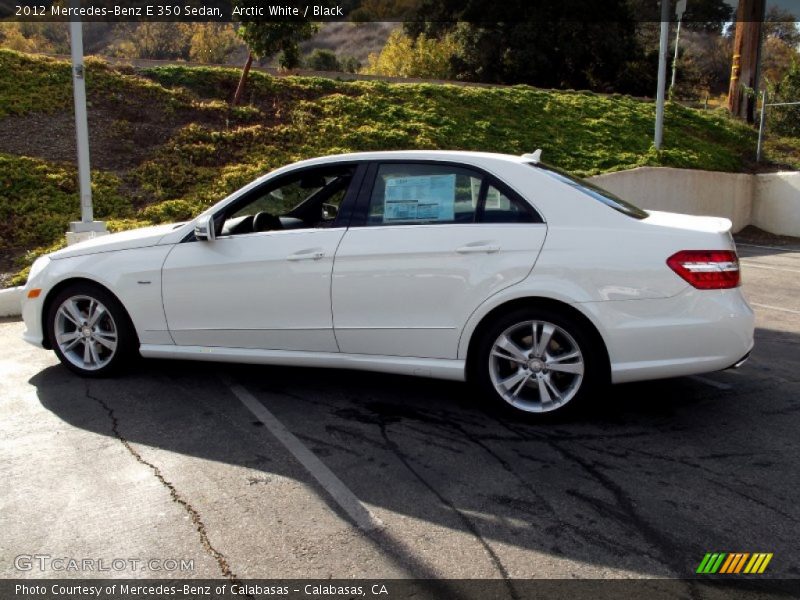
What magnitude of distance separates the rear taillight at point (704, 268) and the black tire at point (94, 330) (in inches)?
148

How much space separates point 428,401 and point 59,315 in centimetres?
281

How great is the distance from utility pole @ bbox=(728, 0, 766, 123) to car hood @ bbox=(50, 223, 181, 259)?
20.6 m

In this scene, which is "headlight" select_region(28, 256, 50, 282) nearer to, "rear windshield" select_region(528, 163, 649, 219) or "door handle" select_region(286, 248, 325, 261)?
"door handle" select_region(286, 248, 325, 261)

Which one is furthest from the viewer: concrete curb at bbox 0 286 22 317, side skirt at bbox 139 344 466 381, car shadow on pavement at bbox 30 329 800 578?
concrete curb at bbox 0 286 22 317

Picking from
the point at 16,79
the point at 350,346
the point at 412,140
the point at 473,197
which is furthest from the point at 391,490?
the point at 16,79

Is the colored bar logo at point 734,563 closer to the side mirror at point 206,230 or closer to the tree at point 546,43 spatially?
the side mirror at point 206,230

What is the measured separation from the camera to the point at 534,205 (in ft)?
15.4

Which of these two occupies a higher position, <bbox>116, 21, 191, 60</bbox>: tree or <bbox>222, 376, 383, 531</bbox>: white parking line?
<bbox>116, 21, 191, 60</bbox>: tree

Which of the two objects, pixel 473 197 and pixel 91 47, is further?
pixel 91 47

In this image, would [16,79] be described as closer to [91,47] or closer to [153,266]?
[153,266]

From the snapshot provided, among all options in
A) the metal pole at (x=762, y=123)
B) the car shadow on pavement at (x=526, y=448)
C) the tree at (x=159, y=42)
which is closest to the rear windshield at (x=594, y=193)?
the car shadow on pavement at (x=526, y=448)

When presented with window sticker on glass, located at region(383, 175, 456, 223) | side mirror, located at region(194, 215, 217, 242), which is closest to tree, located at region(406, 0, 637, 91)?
window sticker on glass, located at region(383, 175, 456, 223)

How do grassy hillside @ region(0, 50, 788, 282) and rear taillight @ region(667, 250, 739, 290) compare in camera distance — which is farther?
grassy hillside @ region(0, 50, 788, 282)

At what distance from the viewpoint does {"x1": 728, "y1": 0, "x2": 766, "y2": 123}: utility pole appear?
22.0 metres
